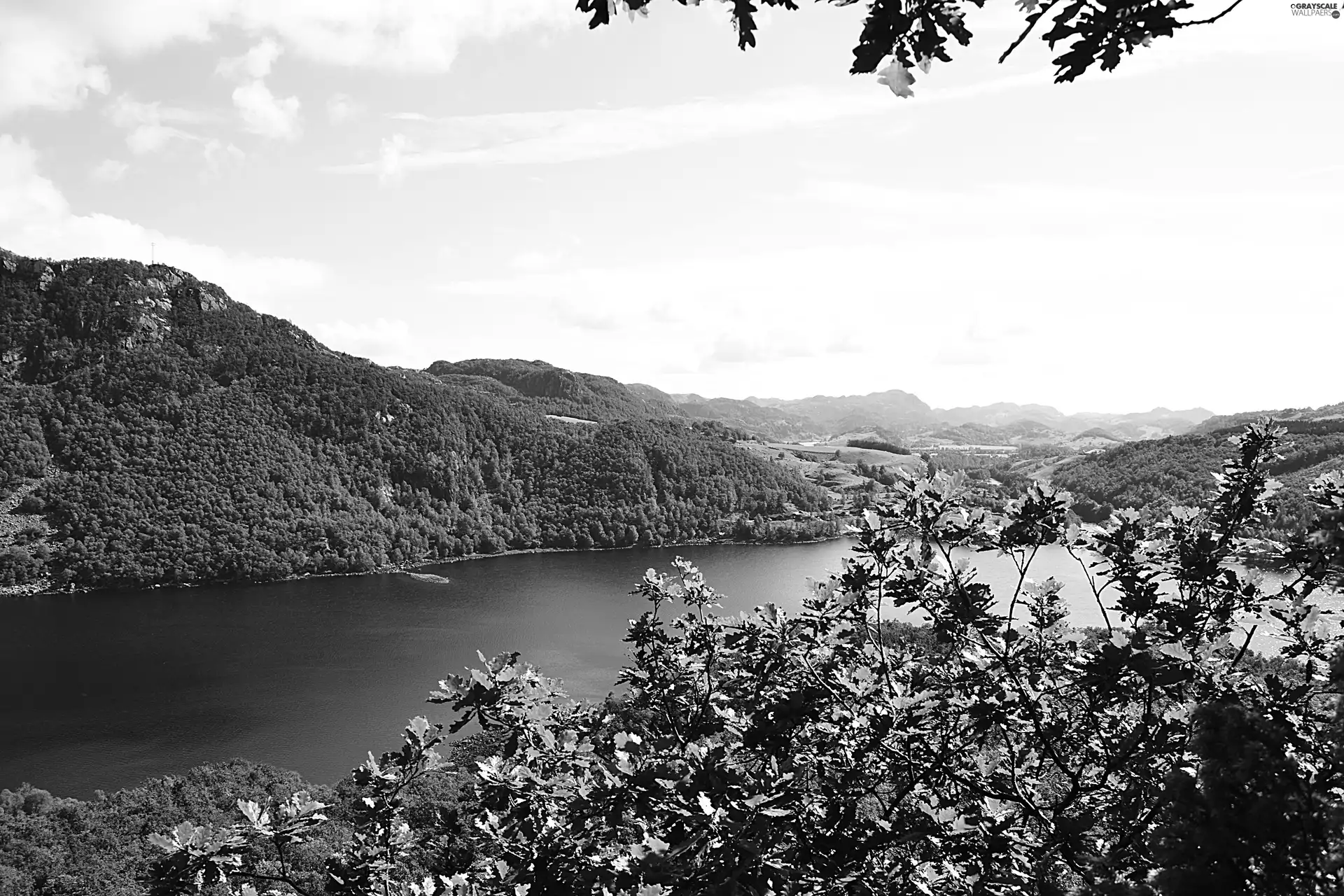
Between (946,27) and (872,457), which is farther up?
(946,27)

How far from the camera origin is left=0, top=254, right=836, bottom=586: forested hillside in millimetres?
84375

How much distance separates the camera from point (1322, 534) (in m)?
1.49

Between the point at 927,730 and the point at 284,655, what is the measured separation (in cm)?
5456

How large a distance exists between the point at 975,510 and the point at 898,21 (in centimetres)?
243

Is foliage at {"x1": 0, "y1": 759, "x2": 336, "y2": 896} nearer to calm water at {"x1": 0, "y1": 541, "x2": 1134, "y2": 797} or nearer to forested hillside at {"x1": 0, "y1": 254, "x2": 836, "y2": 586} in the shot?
calm water at {"x1": 0, "y1": 541, "x2": 1134, "y2": 797}

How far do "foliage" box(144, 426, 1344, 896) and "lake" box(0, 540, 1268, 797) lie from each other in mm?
18223

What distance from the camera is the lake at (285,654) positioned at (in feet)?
122

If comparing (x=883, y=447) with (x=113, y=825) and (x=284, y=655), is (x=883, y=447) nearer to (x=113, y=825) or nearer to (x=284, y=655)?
(x=284, y=655)

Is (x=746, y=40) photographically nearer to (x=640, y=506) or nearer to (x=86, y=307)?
(x=640, y=506)

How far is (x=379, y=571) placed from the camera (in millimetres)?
84125

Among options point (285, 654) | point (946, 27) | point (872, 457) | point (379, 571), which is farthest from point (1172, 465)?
point (946, 27)

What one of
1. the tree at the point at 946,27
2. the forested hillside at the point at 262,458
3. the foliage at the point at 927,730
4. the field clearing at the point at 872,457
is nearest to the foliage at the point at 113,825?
the foliage at the point at 927,730

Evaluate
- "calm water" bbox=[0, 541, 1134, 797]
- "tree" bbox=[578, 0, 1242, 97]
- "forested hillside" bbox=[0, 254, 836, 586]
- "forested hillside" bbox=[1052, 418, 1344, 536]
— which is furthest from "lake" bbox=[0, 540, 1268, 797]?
"tree" bbox=[578, 0, 1242, 97]

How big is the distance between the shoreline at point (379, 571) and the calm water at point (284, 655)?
2322mm
